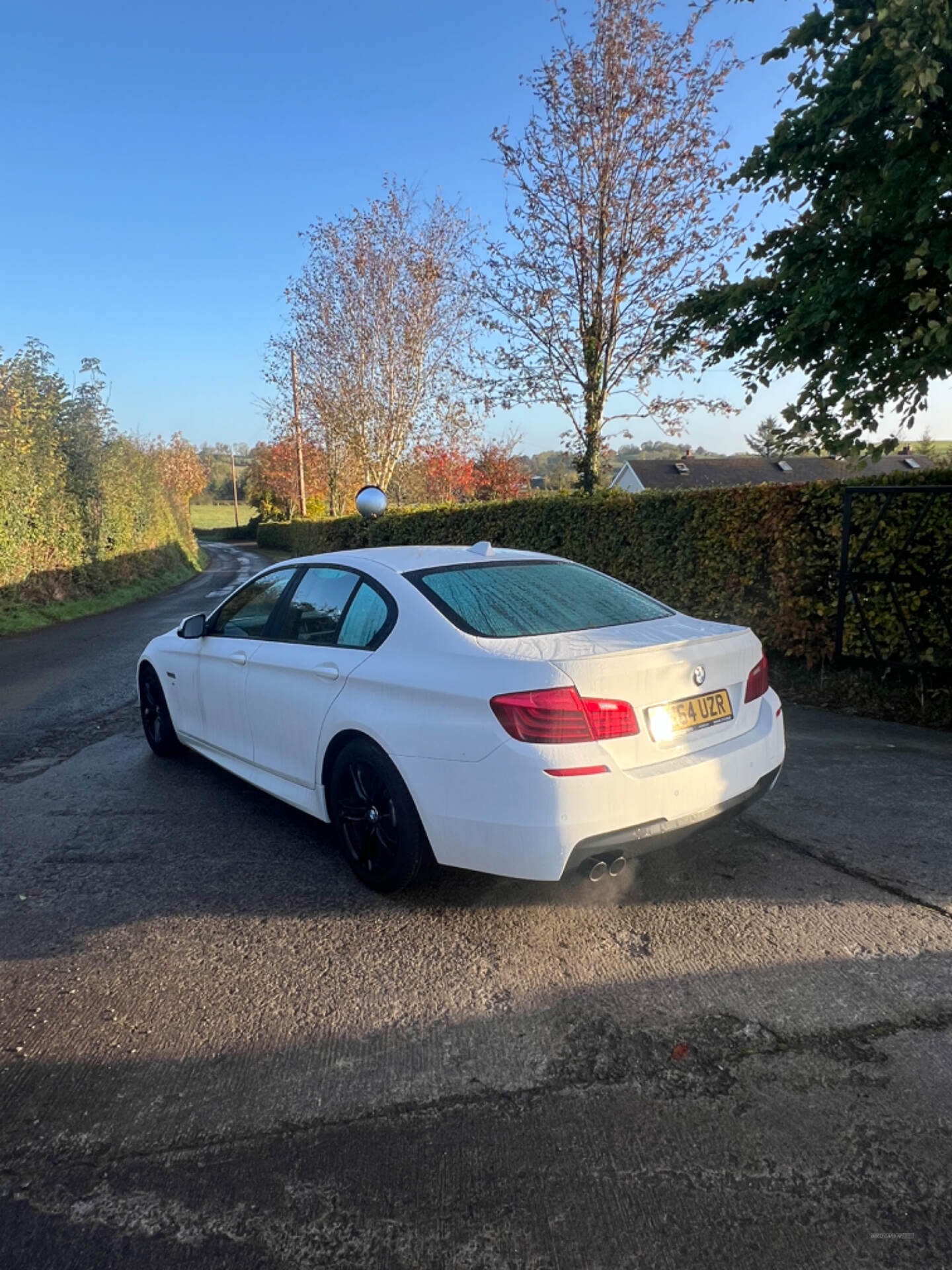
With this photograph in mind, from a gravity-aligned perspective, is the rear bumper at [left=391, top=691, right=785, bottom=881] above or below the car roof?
below

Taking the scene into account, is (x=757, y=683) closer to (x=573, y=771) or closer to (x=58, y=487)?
(x=573, y=771)

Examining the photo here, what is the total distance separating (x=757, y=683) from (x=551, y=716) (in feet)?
4.14

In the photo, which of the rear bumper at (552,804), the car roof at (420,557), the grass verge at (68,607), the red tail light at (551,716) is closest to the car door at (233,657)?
the car roof at (420,557)

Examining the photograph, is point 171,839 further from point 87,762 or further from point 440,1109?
point 440,1109

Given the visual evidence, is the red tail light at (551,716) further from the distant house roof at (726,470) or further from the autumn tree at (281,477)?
the distant house roof at (726,470)

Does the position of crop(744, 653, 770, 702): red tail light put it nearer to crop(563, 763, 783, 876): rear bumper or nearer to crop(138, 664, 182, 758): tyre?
crop(563, 763, 783, 876): rear bumper

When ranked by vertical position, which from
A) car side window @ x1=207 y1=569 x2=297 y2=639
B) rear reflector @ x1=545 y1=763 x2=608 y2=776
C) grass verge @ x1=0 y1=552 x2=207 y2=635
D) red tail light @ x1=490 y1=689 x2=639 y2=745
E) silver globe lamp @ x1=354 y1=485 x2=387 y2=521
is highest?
silver globe lamp @ x1=354 y1=485 x2=387 y2=521

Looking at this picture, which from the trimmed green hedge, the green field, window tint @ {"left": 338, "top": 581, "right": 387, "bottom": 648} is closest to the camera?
window tint @ {"left": 338, "top": 581, "right": 387, "bottom": 648}

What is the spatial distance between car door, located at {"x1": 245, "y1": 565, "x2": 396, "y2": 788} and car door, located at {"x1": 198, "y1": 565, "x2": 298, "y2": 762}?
0.13 m

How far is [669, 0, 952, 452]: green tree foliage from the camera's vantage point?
5.94 metres

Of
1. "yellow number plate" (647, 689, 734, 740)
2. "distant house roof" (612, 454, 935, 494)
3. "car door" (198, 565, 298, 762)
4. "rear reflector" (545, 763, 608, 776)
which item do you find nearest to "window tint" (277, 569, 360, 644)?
"car door" (198, 565, 298, 762)

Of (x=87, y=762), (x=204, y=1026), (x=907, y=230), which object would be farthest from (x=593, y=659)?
(x=907, y=230)

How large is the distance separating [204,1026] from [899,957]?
2470 mm

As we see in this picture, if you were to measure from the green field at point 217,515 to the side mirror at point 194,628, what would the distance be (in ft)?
271
